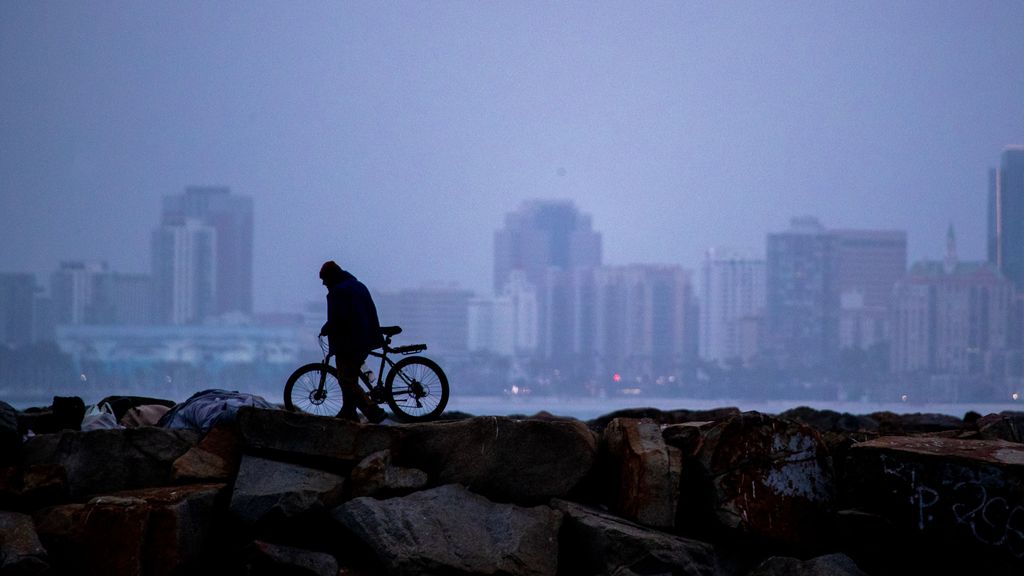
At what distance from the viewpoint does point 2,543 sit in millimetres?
8953

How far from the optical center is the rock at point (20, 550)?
348 inches

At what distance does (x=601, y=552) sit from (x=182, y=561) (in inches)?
130

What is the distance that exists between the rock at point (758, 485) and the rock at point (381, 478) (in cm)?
235

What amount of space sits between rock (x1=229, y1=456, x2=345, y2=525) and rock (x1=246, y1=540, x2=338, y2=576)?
375mm

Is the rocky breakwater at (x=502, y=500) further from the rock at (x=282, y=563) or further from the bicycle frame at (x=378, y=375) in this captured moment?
the bicycle frame at (x=378, y=375)

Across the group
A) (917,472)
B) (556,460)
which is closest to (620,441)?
(556,460)

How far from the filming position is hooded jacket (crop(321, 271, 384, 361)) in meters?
10.6

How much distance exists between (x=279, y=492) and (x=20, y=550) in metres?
1.98

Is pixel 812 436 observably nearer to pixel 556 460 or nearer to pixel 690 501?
pixel 690 501

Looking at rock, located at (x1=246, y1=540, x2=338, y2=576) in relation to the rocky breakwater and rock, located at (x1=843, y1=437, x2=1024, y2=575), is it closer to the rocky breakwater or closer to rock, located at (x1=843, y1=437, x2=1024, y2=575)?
the rocky breakwater

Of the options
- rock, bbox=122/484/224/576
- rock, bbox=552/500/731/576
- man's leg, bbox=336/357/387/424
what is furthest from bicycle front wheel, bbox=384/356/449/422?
rock, bbox=122/484/224/576

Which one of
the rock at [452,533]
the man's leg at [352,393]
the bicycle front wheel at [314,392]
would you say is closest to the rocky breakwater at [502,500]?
the rock at [452,533]

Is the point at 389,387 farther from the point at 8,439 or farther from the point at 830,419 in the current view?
the point at 830,419

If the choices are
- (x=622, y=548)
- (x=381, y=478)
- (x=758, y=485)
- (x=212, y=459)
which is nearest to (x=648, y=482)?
(x=622, y=548)
